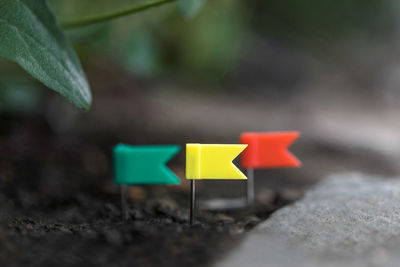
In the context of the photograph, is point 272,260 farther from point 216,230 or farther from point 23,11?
point 23,11

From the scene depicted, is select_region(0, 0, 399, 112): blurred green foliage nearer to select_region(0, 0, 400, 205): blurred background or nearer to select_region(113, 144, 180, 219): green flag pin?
select_region(0, 0, 400, 205): blurred background

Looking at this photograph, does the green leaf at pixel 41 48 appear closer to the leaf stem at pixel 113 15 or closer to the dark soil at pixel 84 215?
the leaf stem at pixel 113 15

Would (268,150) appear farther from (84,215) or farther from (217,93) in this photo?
(217,93)

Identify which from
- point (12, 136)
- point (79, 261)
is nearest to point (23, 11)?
point (79, 261)

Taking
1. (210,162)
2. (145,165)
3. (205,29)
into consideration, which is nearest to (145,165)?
(145,165)

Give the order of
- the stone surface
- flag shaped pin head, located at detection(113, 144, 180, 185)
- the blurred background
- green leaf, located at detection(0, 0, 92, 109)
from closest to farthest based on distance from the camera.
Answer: the stone surface < green leaf, located at detection(0, 0, 92, 109) < flag shaped pin head, located at detection(113, 144, 180, 185) < the blurred background

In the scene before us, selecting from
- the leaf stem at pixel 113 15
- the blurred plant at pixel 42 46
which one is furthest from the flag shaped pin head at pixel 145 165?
the leaf stem at pixel 113 15

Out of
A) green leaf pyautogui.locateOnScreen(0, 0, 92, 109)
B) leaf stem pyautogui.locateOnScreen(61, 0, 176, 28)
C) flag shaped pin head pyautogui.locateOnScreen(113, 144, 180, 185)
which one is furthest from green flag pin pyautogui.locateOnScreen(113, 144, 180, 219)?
leaf stem pyautogui.locateOnScreen(61, 0, 176, 28)
